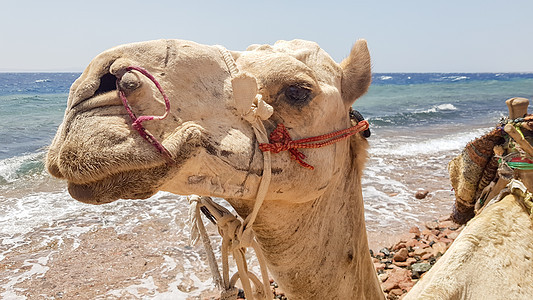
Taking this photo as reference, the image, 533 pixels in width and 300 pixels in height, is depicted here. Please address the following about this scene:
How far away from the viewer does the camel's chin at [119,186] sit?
1.43 metres

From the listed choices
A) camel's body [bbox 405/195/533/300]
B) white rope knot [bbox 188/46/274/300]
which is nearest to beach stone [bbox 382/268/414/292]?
camel's body [bbox 405/195/533/300]

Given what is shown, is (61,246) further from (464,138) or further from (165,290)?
(464,138)

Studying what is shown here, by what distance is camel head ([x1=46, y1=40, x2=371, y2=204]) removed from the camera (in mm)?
1389

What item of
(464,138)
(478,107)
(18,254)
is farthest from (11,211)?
(478,107)

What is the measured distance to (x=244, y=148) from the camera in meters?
1.66

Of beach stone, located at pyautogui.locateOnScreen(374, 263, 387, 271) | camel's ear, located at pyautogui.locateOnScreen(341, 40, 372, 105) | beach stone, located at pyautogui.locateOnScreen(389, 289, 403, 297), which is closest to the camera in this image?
camel's ear, located at pyautogui.locateOnScreen(341, 40, 372, 105)

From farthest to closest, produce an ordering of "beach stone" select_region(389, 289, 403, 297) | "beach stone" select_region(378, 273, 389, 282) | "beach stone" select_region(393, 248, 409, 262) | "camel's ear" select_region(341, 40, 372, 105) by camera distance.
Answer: "beach stone" select_region(393, 248, 409, 262) < "beach stone" select_region(378, 273, 389, 282) < "beach stone" select_region(389, 289, 403, 297) < "camel's ear" select_region(341, 40, 372, 105)

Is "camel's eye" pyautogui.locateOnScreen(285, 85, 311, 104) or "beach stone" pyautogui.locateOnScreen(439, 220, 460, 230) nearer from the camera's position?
"camel's eye" pyautogui.locateOnScreen(285, 85, 311, 104)

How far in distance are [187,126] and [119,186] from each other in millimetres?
288

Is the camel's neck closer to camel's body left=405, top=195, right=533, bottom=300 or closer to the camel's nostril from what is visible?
camel's body left=405, top=195, right=533, bottom=300

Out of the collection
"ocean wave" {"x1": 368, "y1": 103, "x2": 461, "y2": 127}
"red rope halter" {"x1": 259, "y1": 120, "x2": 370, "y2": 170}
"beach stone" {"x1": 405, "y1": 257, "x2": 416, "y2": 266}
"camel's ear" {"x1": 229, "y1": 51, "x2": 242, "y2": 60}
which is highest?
"camel's ear" {"x1": 229, "y1": 51, "x2": 242, "y2": 60}

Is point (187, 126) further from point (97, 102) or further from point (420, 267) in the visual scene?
point (420, 267)

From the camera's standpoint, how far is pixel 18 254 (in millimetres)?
7219

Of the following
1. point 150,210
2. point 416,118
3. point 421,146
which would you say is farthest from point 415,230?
point 416,118
